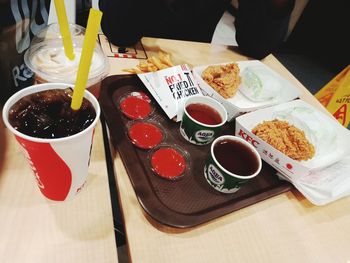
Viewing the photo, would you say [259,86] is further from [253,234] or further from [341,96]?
[341,96]

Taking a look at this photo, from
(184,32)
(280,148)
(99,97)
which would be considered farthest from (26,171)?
(184,32)

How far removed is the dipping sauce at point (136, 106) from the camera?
98 centimetres

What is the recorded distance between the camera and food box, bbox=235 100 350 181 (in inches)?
34.2

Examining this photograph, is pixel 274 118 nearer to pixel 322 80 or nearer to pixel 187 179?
pixel 187 179

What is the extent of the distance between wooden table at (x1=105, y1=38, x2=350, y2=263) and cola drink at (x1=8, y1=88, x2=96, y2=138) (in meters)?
0.27

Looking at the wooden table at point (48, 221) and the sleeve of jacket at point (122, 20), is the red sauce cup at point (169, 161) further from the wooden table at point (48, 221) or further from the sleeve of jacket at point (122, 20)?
the sleeve of jacket at point (122, 20)

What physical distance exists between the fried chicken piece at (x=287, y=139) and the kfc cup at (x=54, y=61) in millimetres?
543

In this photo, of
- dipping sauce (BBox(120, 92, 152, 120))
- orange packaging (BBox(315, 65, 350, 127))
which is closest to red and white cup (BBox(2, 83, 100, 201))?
dipping sauce (BBox(120, 92, 152, 120))

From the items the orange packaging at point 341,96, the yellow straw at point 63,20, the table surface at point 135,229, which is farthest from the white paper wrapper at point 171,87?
the orange packaging at point 341,96

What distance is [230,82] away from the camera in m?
1.12

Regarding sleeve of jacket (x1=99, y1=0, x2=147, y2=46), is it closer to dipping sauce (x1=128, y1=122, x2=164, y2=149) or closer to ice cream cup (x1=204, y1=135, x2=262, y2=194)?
dipping sauce (x1=128, y1=122, x2=164, y2=149)

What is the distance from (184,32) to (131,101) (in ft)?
2.76

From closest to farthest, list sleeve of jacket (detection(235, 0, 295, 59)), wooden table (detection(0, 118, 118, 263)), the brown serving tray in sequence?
wooden table (detection(0, 118, 118, 263)) < the brown serving tray < sleeve of jacket (detection(235, 0, 295, 59))

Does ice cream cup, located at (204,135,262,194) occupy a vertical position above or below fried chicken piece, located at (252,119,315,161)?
below
